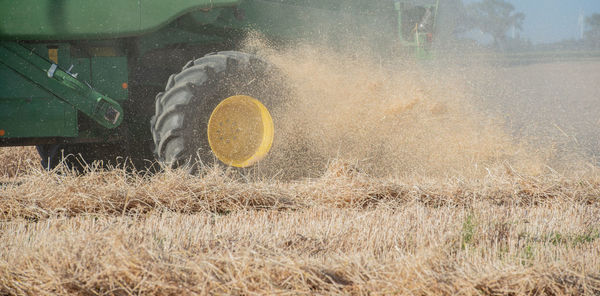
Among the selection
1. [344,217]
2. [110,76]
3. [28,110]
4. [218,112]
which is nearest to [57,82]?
[28,110]

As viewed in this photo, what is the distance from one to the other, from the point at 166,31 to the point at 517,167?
2.90 metres

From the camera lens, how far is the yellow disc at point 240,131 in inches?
174

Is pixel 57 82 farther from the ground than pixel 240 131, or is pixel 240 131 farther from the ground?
pixel 57 82

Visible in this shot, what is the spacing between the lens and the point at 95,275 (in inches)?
73.7

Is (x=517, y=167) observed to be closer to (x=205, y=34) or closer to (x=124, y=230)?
(x=205, y=34)

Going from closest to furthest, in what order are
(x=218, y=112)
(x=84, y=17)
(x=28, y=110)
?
(x=28, y=110) → (x=84, y=17) → (x=218, y=112)

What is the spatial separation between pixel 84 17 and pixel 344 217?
8.16 ft

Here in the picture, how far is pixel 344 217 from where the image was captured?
9.72 ft

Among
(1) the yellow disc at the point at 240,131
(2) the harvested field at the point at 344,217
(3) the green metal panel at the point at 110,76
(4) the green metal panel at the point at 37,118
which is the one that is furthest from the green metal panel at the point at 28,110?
(1) the yellow disc at the point at 240,131

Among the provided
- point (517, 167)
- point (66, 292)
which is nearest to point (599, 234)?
point (517, 167)

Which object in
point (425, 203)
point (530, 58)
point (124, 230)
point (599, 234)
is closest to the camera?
point (124, 230)

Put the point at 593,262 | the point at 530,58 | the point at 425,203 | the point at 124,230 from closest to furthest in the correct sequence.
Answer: the point at 593,262 < the point at 124,230 < the point at 425,203 < the point at 530,58

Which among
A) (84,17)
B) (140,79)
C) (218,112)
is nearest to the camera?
(84,17)

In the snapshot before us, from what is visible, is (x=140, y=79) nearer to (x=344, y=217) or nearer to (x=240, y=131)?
(x=240, y=131)
